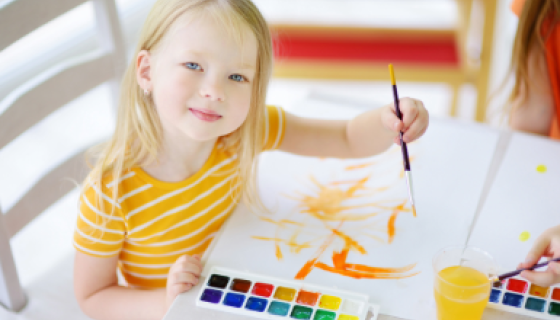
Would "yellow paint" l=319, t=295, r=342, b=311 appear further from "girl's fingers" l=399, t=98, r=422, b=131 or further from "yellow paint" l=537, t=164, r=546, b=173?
"yellow paint" l=537, t=164, r=546, b=173

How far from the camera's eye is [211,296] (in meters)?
0.79

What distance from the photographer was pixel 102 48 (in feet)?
3.81

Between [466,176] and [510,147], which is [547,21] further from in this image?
[466,176]

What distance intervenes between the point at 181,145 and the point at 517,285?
1.81 ft

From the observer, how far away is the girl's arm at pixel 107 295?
0.90 metres

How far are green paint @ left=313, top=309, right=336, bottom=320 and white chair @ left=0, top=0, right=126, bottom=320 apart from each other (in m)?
0.46

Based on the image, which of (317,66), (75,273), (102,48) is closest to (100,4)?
(102,48)

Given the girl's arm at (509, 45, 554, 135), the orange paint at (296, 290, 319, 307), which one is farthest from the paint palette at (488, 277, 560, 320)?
the girl's arm at (509, 45, 554, 135)

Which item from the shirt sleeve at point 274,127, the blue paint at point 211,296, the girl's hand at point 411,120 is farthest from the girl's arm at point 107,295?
the girl's hand at point 411,120

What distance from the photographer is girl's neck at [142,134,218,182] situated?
3.13ft

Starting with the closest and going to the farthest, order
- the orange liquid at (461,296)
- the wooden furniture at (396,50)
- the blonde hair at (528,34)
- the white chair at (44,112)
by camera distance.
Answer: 1. the orange liquid at (461,296)
2. the white chair at (44,112)
3. the blonde hair at (528,34)
4. the wooden furniture at (396,50)

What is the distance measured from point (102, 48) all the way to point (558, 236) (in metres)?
0.89

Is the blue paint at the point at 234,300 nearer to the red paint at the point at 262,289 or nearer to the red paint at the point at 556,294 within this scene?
the red paint at the point at 262,289

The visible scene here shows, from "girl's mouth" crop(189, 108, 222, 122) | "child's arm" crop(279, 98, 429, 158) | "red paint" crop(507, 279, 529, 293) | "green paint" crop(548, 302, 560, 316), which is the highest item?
"girl's mouth" crop(189, 108, 222, 122)
